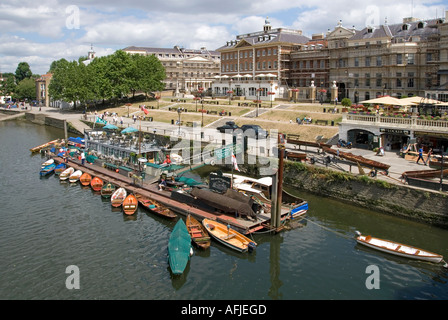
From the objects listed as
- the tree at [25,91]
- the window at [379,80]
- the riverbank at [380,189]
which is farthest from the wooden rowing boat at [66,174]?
the tree at [25,91]

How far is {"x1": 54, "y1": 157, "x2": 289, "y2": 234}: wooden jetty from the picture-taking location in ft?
100.0

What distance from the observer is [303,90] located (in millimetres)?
87562

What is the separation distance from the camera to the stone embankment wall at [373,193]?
31161mm

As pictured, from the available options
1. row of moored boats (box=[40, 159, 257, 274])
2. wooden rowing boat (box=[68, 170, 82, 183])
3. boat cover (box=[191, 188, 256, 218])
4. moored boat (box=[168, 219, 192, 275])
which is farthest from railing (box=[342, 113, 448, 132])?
wooden rowing boat (box=[68, 170, 82, 183])

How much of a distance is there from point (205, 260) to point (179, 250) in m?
2.10

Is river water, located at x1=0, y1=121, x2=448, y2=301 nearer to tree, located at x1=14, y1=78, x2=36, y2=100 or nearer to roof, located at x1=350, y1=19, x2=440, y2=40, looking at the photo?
roof, located at x1=350, y1=19, x2=440, y2=40

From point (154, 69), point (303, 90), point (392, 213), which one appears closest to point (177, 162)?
point (392, 213)

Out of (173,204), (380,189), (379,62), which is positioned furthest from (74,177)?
(379,62)

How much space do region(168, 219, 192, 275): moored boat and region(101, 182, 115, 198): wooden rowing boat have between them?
43.7 feet

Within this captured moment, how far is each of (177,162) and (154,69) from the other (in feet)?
226

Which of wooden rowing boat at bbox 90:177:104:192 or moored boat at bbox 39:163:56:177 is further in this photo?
moored boat at bbox 39:163:56:177

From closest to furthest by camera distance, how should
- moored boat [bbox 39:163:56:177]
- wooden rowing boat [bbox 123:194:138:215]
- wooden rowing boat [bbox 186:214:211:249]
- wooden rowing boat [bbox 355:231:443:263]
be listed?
wooden rowing boat [bbox 355:231:443:263] → wooden rowing boat [bbox 186:214:211:249] → wooden rowing boat [bbox 123:194:138:215] → moored boat [bbox 39:163:56:177]

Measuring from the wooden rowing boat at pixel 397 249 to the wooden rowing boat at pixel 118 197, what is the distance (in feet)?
68.3

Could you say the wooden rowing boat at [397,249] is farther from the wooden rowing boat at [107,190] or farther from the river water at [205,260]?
the wooden rowing boat at [107,190]
